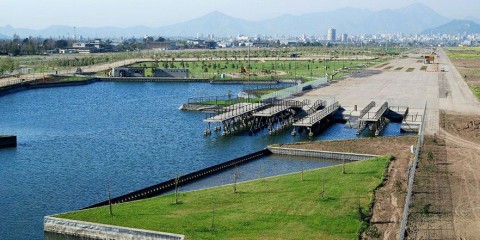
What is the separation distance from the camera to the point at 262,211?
21703 millimetres

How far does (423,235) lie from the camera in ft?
63.7

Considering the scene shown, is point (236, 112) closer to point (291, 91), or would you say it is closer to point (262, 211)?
point (291, 91)

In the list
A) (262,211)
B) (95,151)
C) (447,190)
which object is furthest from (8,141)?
(447,190)

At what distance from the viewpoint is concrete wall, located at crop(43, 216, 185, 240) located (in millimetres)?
19703

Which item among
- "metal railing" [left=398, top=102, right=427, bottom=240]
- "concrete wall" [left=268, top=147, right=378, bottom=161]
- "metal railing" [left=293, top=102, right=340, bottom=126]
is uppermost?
"metal railing" [left=293, top=102, right=340, bottom=126]

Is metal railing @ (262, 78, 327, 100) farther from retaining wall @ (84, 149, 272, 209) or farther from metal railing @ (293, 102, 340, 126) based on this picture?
retaining wall @ (84, 149, 272, 209)

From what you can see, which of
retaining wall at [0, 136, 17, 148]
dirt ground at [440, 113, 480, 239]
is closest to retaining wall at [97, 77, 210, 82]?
dirt ground at [440, 113, 480, 239]

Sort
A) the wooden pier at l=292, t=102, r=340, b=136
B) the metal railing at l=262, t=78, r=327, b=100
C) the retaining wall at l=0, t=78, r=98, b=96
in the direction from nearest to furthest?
the wooden pier at l=292, t=102, r=340, b=136
the metal railing at l=262, t=78, r=327, b=100
the retaining wall at l=0, t=78, r=98, b=96

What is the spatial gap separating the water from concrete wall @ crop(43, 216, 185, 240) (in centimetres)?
79

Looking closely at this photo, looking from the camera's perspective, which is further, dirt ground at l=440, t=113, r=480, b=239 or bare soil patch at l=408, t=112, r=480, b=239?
dirt ground at l=440, t=113, r=480, b=239

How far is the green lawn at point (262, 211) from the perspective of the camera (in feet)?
64.5

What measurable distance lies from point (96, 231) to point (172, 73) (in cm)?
7007

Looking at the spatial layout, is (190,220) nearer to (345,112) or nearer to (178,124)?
(178,124)

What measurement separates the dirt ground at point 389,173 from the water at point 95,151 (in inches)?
134
